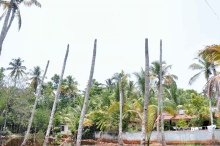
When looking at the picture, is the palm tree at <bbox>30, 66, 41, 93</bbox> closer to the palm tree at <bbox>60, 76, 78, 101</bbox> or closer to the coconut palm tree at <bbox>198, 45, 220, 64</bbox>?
the palm tree at <bbox>60, 76, 78, 101</bbox>

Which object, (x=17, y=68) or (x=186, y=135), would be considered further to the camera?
(x=17, y=68)

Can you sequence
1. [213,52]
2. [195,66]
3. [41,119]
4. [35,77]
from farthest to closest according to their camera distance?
[35,77] < [41,119] < [195,66] < [213,52]

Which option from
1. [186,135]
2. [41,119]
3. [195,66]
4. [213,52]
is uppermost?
[195,66]

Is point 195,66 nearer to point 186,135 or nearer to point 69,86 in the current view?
point 186,135

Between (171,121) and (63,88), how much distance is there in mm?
26375

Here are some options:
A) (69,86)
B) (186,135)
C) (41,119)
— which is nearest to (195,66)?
(186,135)

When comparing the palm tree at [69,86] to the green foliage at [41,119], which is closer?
the green foliage at [41,119]

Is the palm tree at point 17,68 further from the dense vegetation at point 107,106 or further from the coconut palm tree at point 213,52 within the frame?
the coconut palm tree at point 213,52

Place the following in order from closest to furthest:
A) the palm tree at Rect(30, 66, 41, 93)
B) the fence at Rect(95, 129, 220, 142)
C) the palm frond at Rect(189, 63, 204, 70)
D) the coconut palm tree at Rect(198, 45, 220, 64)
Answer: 1. the coconut palm tree at Rect(198, 45, 220, 64)
2. the fence at Rect(95, 129, 220, 142)
3. the palm frond at Rect(189, 63, 204, 70)
4. the palm tree at Rect(30, 66, 41, 93)

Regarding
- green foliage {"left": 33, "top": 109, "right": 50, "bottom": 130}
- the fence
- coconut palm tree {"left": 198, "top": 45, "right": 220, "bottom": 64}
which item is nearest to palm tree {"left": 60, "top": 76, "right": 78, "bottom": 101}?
green foliage {"left": 33, "top": 109, "right": 50, "bottom": 130}

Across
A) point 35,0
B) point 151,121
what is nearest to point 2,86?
point 35,0

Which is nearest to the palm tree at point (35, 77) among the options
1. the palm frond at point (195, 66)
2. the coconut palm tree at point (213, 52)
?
the palm frond at point (195, 66)

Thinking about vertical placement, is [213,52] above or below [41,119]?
above

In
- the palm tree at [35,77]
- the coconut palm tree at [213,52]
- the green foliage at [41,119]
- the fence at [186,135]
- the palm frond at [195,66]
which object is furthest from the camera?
the palm tree at [35,77]
